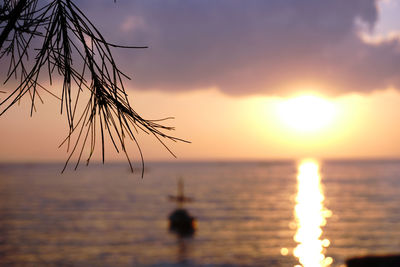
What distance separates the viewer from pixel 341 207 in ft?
236

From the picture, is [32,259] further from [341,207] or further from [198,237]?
[341,207]

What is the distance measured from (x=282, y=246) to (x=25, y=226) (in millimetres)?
29013

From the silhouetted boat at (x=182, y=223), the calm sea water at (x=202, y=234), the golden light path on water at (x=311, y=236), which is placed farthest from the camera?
the silhouetted boat at (x=182, y=223)

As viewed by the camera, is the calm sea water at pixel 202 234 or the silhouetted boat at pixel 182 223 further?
the silhouetted boat at pixel 182 223

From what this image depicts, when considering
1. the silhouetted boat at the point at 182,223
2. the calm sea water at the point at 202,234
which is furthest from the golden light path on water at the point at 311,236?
the silhouetted boat at the point at 182,223

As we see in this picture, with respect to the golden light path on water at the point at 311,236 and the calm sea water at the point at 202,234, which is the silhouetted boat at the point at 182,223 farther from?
the golden light path on water at the point at 311,236

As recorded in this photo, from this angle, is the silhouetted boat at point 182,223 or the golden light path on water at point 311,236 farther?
the silhouetted boat at point 182,223

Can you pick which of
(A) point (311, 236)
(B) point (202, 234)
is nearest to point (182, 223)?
(B) point (202, 234)

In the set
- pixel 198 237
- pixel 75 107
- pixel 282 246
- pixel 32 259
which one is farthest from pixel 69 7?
pixel 198 237

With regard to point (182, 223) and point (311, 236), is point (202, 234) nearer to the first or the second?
point (182, 223)

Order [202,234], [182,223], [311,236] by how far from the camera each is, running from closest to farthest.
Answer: [311,236] → [202,234] → [182,223]

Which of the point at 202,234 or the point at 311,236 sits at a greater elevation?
the point at 311,236

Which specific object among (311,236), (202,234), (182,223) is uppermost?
(182,223)

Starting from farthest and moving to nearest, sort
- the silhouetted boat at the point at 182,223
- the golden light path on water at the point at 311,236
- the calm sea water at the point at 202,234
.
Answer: the silhouetted boat at the point at 182,223, the calm sea water at the point at 202,234, the golden light path on water at the point at 311,236
